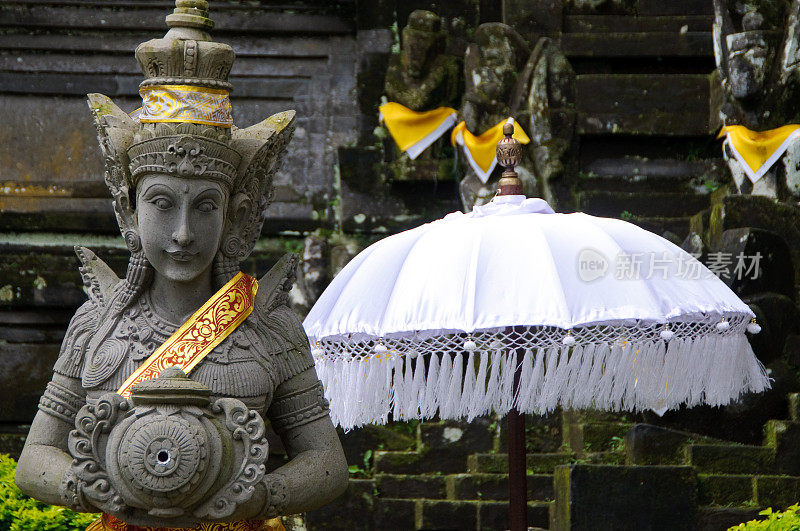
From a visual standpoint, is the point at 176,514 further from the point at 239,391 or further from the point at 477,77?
the point at 477,77

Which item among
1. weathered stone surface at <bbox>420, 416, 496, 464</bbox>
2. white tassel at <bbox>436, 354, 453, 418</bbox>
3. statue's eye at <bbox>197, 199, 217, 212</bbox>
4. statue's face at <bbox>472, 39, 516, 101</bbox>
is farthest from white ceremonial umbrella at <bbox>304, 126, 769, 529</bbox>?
statue's face at <bbox>472, 39, 516, 101</bbox>

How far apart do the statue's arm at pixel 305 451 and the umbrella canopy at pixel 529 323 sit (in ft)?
2.42

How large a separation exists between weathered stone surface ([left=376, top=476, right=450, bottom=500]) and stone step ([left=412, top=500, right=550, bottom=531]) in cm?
13

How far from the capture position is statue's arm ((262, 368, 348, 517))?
3.35 m

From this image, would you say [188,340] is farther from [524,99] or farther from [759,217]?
[524,99]

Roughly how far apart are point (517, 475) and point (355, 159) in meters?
4.25

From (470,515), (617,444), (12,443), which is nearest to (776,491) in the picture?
(617,444)

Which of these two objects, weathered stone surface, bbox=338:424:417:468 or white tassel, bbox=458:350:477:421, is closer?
white tassel, bbox=458:350:477:421

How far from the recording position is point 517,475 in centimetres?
488

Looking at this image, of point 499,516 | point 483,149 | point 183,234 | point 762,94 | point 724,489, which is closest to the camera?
point 183,234

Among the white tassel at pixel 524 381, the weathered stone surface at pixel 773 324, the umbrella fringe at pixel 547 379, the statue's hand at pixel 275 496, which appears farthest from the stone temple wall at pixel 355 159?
the statue's hand at pixel 275 496

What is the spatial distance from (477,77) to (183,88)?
4816mm

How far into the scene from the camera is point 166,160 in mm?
3465

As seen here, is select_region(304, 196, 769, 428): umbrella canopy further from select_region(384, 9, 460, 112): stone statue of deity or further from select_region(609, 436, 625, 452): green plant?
select_region(384, 9, 460, 112): stone statue of deity
